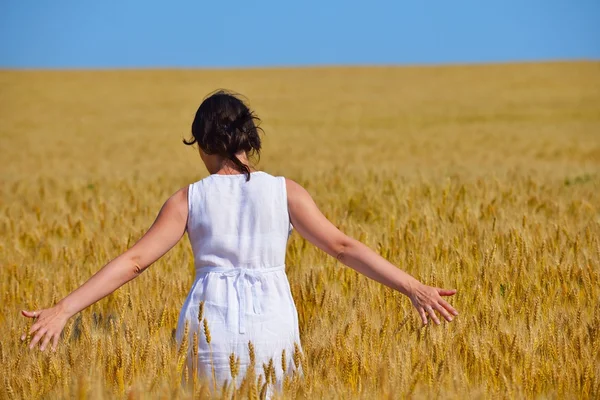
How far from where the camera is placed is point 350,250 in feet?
→ 8.72

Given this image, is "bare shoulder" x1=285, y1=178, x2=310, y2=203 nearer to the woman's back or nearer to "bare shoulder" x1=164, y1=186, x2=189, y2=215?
the woman's back

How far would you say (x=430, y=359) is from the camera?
2.62 meters

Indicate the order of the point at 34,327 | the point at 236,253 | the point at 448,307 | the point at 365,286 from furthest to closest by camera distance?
the point at 365,286, the point at 236,253, the point at 448,307, the point at 34,327

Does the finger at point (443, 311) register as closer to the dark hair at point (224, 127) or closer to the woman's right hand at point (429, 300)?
the woman's right hand at point (429, 300)

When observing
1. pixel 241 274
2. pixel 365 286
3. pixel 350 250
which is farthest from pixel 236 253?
pixel 365 286

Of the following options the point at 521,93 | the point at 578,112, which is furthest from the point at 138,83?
the point at 578,112

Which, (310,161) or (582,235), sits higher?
(310,161)

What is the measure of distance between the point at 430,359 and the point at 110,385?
0.97 m

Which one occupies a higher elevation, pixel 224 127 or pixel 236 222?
pixel 224 127

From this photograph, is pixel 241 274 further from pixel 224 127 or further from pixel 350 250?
pixel 224 127

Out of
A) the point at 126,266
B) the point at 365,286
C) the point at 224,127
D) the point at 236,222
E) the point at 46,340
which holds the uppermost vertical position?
the point at 224,127

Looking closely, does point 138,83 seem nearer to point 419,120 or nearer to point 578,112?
point 419,120

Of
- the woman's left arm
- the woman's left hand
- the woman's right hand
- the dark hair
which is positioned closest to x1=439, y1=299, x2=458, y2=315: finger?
the woman's right hand

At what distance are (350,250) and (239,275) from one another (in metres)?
0.36
